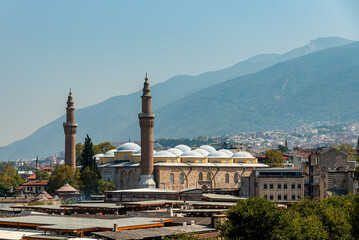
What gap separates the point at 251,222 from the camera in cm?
4156

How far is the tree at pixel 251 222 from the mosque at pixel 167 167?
5042cm

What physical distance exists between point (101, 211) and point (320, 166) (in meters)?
33.0

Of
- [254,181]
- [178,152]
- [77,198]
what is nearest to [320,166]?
[254,181]

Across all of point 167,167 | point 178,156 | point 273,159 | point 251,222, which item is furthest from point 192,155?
point 251,222

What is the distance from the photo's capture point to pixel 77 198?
9831 centimetres

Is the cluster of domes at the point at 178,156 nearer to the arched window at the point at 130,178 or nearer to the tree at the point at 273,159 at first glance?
the arched window at the point at 130,178

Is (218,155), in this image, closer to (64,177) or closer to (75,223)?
(64,177)

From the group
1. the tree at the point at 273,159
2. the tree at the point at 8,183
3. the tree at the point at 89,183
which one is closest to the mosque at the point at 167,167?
the tree at the point at 89,183

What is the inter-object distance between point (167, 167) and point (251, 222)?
178 feet

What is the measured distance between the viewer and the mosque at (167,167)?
93.1m

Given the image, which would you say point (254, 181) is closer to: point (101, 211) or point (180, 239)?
point (101, 211)

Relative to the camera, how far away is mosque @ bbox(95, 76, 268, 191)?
305 feet

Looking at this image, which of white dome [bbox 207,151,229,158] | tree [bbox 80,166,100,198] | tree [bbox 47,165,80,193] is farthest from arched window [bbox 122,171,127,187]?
white dome [bbox 207,151,229,158]

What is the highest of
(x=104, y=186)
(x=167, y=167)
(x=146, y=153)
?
(x=146, y=153)
